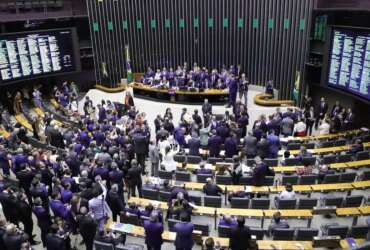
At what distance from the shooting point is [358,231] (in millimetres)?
7195

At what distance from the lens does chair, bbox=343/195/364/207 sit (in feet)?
27.1

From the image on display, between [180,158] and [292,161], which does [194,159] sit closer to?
[180,158]

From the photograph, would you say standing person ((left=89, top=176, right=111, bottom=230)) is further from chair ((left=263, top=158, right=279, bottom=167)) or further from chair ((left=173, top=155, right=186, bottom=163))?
chair ((left=263, top=158, right=279, bottom=167))

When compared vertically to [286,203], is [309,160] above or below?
above

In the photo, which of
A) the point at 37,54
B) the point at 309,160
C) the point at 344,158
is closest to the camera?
the point at 309,160

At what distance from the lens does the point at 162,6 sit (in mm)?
20094

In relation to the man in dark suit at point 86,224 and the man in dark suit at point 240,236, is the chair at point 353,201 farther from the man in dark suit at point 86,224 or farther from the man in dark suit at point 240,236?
the man in dark suit at point 86,224

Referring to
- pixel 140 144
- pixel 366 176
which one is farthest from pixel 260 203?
pixel 140 144

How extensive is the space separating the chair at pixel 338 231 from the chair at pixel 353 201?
1233mm

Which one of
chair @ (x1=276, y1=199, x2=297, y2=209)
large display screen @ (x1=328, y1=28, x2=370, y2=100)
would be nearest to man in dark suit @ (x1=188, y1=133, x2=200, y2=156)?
chair @ (x1=276, y1=199, x2=297, y2=209)

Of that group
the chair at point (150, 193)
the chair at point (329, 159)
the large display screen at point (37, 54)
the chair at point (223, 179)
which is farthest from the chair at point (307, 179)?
the large display screen at point (37, 54)

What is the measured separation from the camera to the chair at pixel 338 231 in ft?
23.7

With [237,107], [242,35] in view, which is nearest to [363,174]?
[237,107]

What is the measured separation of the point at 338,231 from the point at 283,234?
112 cm
